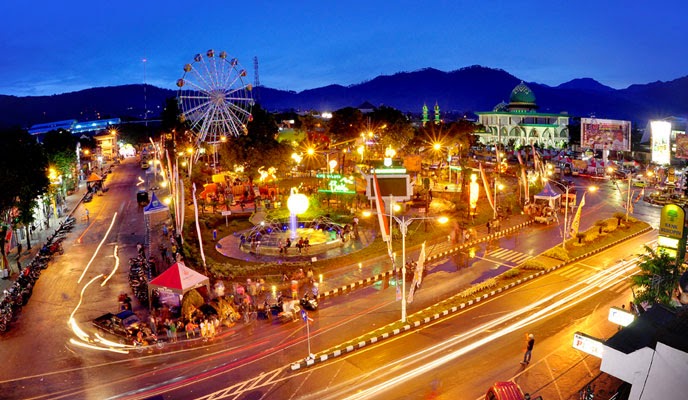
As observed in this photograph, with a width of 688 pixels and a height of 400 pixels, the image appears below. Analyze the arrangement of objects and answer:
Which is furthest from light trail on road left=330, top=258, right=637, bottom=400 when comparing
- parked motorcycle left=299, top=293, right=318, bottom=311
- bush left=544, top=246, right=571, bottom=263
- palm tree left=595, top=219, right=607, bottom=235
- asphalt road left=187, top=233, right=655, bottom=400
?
palm tree left=595, top=219, right=607, bottom=235

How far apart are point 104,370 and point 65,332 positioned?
4.81 metres

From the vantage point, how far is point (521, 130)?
112 meters

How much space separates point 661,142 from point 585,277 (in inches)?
1633

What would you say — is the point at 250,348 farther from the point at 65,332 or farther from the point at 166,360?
the point at 65,332

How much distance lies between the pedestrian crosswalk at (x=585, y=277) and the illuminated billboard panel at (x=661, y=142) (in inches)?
1524

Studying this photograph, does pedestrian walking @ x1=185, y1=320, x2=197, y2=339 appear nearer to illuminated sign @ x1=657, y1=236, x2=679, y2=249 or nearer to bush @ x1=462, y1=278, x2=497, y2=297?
bush @ x1=462, y1=278, x2=497, y2=297

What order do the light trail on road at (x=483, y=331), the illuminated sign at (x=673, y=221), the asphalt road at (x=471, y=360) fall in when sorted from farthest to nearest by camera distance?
the illuminated sign at (x=673, y=221), the light trail on road at (x=483, y=331), the asphalt road at (x=471, y=360)

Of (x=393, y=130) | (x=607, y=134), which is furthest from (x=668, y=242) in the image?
(x=393, y=130)

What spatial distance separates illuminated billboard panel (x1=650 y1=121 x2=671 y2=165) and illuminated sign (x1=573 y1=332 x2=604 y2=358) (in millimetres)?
52420

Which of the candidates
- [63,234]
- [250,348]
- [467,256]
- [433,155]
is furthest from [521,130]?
[250,348]

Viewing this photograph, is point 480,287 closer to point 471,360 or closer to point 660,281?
point 471,360

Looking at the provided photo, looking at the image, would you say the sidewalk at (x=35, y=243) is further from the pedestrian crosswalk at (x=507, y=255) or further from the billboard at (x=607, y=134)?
the billboard at (x=607, y=134)

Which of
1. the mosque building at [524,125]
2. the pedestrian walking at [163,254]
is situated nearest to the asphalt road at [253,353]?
the pedestrian walking at [163,254]

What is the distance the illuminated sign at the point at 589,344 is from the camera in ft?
52.6
